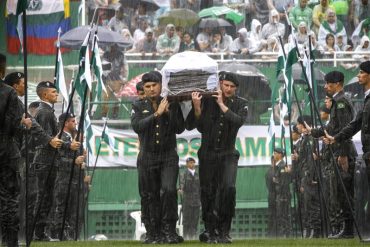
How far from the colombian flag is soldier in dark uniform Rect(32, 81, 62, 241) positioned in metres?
10.9

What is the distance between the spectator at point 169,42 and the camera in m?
30.6

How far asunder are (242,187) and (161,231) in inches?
291

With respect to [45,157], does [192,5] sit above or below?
above

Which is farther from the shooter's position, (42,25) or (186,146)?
(42,25)

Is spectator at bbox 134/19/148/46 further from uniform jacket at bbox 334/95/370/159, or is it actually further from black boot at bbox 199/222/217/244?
uniform jacket at bbox 334/95/370/159

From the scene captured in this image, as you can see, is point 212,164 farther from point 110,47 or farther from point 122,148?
point 110,47

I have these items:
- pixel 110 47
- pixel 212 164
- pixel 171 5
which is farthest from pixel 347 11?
pixel 212 164

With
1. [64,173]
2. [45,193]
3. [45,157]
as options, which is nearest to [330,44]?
[64,173]

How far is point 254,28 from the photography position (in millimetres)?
30984

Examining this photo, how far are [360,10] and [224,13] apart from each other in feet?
11.4

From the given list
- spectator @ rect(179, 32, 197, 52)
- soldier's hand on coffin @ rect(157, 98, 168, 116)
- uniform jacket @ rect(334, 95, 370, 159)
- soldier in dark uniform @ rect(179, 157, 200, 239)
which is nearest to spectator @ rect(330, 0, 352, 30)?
spectator @ rect(179, 32, 197, 52)

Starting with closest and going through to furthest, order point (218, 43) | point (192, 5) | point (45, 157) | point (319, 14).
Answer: point (45, 157) → point (218, 43) → point (319, 14) → point (192, 5)

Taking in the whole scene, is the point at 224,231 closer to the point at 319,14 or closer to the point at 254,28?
the point at 254,28

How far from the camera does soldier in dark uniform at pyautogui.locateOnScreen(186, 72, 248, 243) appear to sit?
16.7m
